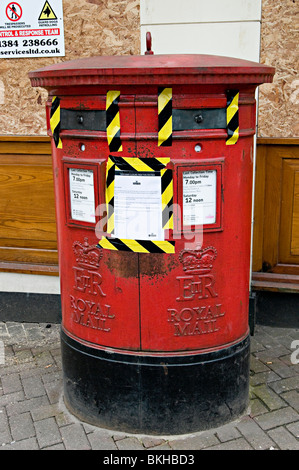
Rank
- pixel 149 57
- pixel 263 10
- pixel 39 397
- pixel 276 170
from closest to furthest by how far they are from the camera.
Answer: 1. pixel 149 57
2. pixel 39 397
3. pixel 263 10
4. pixel 276 170

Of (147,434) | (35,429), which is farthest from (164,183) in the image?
(35,429)

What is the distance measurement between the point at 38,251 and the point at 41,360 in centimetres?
109

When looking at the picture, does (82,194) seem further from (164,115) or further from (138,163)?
(164,115)

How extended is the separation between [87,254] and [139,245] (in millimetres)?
347

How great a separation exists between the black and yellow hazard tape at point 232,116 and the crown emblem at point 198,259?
613 mm

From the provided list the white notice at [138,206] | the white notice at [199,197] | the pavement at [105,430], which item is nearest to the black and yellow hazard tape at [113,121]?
the white notice at [138,206]

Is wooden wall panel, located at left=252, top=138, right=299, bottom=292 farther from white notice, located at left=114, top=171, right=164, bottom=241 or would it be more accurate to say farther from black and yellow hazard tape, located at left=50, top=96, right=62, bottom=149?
black and yellow hazard tape, located at left=50, top=96, right=62, bottom=149

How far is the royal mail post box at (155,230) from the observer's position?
8.84 feet

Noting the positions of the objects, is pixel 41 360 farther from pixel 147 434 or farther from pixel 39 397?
pixel 147 434

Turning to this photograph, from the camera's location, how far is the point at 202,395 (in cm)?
308

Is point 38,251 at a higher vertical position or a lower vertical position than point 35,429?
higher

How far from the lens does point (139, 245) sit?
2850 millimetres

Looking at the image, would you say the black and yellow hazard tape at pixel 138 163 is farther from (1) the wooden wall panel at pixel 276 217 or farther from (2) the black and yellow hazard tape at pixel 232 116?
(1) the wooden wall panel at pixel 276 217

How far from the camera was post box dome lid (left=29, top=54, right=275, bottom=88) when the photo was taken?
2.55 metres
